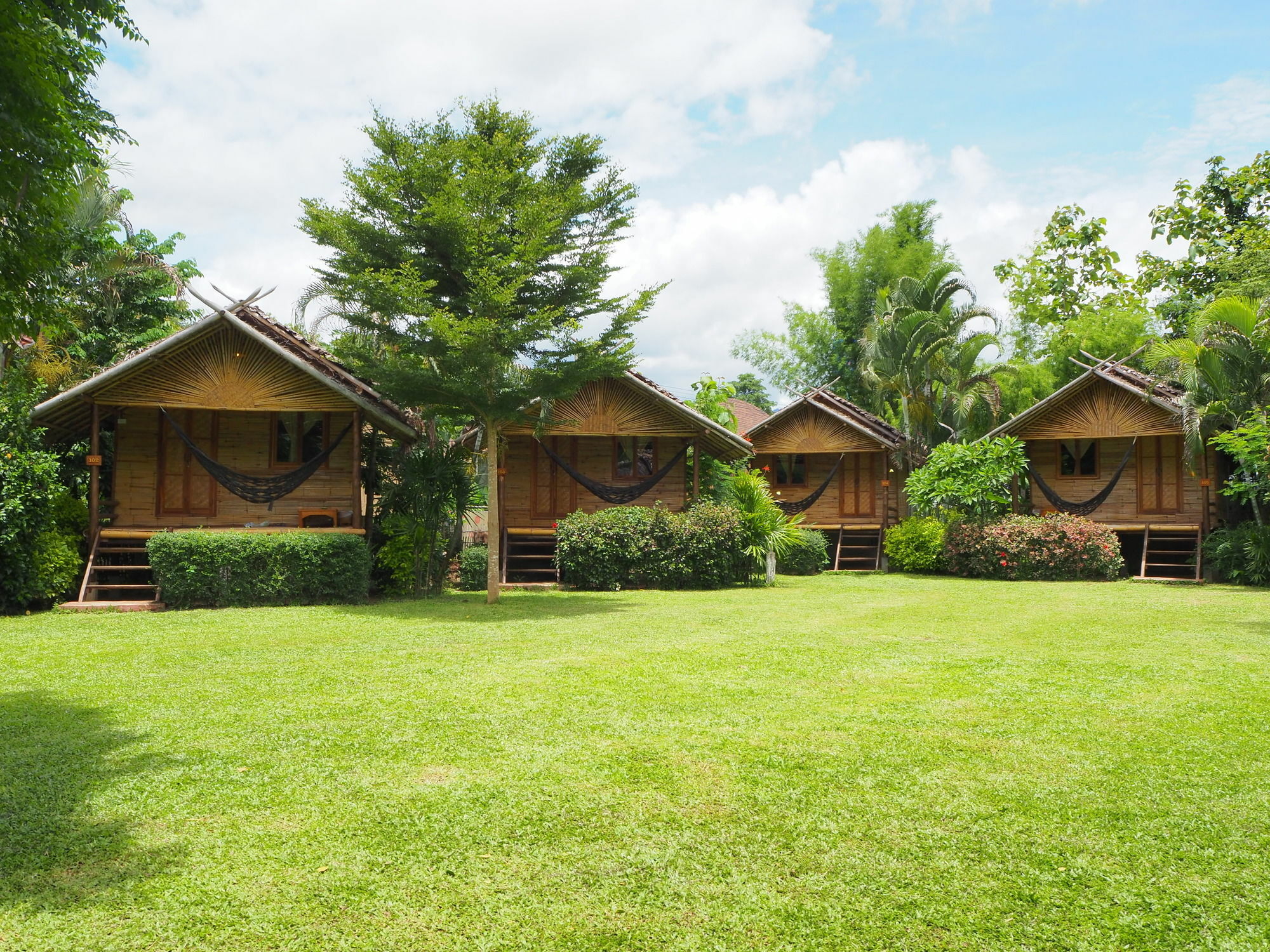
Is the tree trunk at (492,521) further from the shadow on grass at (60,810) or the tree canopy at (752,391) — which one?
the tree canopy at (752,391)

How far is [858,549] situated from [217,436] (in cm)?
1463

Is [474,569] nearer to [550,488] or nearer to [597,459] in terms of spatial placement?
[550,488]

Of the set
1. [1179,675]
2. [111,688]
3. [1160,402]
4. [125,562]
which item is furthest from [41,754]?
[1160,402]

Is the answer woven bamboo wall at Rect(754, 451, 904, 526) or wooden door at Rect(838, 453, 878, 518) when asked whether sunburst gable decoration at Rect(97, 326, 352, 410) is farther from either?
wooden door at Rect(838, 453, 878, 518)

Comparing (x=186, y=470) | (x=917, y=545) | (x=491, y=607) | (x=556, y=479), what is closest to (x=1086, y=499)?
(x=917, y=545)

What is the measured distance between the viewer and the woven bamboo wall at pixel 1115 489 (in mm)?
19203

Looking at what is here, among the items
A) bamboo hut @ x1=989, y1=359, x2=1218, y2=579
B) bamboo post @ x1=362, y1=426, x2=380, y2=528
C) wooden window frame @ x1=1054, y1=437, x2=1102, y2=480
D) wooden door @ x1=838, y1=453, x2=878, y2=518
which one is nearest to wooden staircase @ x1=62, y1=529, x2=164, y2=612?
bamboo post @ x1=362, y1=426, x2=380, y2=528

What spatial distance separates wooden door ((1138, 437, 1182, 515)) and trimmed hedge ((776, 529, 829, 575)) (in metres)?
6.63

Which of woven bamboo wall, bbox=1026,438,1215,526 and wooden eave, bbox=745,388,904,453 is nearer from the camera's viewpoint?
woven bamboo wall, bbox=1026,438,1215,526

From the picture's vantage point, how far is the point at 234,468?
15.1m

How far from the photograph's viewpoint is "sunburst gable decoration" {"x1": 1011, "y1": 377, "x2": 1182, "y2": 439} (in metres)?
18.5

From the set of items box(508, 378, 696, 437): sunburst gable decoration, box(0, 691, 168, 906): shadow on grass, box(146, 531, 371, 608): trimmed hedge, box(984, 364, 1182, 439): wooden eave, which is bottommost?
box(0, 691, 168, 906): shadow on grass

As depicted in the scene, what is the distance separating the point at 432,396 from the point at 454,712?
7.75m

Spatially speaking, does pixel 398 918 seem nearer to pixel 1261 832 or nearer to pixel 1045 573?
pixel 1261 832
